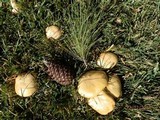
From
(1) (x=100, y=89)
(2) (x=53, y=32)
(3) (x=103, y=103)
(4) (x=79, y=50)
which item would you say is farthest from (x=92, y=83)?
(2) (x=53, y=32)

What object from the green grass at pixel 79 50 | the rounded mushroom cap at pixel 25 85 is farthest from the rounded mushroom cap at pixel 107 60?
the rounded mushroom cap at pixel 25 85

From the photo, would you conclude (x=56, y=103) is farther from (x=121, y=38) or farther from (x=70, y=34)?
(x=121, y=38)

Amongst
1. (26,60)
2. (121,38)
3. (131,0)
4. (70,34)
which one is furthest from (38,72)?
(131,0)

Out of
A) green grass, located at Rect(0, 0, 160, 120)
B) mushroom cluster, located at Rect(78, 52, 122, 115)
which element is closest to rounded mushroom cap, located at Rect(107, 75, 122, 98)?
mushroom cluster, located at Rect(78, 52, 122, 115)

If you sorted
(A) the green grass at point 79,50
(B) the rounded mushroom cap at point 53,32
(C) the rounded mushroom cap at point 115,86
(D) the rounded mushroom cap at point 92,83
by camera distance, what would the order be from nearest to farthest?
(D) the rounded mushroom cap at point 92,83 → (C) the rounded mushroom cap at point 115,86 → (A) the green grass at point 79,50 → (B) the rounded mushroom cap at point 53,32

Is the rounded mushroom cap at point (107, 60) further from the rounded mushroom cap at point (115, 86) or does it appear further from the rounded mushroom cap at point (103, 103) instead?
the rounded mushroom cap at point (103, 103)

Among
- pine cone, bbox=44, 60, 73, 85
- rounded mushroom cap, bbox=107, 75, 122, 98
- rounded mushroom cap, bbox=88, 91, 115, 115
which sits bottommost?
rounded mushroom cap, bbox=88, 91, 115, 115

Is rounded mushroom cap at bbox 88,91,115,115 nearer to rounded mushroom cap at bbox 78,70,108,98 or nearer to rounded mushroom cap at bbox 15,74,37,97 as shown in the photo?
rounded mushroom cap at bbox 78,70,108,98

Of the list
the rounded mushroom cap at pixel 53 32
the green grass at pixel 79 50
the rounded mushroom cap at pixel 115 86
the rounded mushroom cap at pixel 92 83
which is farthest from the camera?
the rounded mushroom cap at pixel 53 32
